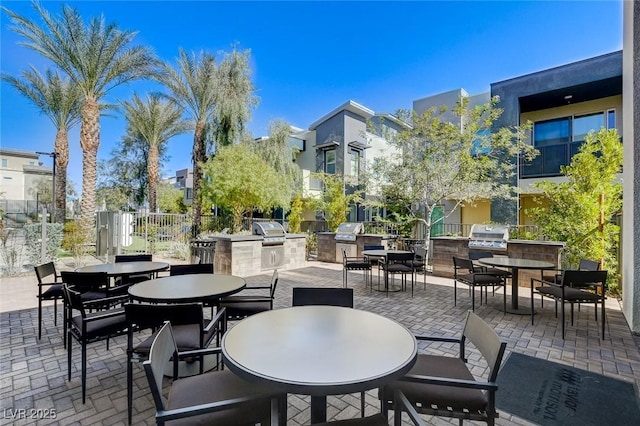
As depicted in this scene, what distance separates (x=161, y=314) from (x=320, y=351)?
4.38 ft

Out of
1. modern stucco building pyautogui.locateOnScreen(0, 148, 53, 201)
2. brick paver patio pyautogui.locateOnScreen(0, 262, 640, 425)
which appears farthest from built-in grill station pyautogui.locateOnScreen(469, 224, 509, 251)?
modern stucco building pyautogui.locateOnScreen(0, 148, 53, 201)

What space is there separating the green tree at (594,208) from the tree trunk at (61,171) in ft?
54.3

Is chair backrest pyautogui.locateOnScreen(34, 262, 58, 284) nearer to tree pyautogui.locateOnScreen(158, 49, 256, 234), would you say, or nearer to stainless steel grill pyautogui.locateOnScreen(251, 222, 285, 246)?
stainless steel grill pyautogui.locateOnScreen(251, 222, 285, 246)

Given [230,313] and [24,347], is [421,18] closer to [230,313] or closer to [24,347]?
[230,313]

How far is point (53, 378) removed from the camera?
280 centimetres

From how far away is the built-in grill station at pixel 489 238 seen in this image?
6879 millimetres

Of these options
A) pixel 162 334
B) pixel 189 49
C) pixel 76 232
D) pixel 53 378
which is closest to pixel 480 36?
pixel 189 49

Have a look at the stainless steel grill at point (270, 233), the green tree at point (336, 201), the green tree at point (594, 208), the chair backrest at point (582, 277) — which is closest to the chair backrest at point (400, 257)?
the chair backrest at point (582, 277)

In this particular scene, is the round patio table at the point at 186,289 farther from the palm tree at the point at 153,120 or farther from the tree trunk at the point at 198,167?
the palm tree at the point at 153,120

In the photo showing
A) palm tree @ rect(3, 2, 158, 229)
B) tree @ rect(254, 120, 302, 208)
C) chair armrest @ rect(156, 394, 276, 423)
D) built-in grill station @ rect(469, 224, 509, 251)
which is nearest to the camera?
chair armrest @ rect(156, 394, 276, 423)

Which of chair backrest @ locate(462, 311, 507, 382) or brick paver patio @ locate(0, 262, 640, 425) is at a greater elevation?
chair backrest @ locate(462, 311, 507, 382)

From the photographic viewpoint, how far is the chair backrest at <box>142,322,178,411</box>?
1.34m

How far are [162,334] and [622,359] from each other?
181 inches

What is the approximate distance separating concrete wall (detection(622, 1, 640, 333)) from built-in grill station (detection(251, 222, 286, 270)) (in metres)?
6.97
